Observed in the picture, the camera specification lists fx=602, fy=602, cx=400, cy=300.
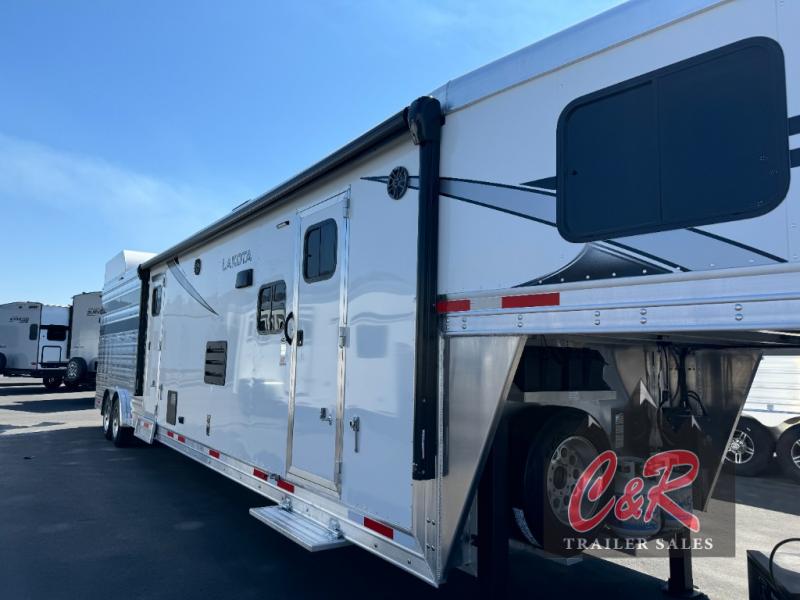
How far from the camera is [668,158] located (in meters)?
2.13

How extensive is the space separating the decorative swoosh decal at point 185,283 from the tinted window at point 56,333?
51.9 feet

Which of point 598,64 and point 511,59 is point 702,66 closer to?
point 598,64

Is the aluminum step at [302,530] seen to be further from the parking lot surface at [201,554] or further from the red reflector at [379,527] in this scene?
the parking lot surface at [201,554]

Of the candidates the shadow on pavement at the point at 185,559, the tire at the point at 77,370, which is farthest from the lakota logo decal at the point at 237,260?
the tire at the point at 77,370

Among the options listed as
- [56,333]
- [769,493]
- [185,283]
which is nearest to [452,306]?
[185,283]

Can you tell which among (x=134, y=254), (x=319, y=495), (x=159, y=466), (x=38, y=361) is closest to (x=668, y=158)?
(x=319, y=495)

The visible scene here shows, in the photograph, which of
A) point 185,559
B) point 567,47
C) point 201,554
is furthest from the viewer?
point 201,554

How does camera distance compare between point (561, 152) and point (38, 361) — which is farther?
point (38, 361)

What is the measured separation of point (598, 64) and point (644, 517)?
8.33ft

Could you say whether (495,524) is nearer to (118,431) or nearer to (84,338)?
(118,431)

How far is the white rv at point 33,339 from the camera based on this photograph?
2030 cm

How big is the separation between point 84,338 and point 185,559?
15647 mm

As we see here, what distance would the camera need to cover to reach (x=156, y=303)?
789 cm

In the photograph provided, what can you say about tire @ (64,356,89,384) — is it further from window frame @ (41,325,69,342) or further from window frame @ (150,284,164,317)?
window frame @ (150,284,164,317)
